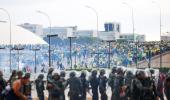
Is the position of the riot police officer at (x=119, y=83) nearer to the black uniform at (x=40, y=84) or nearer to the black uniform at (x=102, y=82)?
the black uniform at (x=102, y=82)

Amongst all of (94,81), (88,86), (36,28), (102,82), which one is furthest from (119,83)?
(36,28)

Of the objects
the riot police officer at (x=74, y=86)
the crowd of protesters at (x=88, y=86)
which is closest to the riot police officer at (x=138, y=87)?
the crowd of protesters at (x=88, y=86)

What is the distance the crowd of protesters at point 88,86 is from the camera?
17.3 metres

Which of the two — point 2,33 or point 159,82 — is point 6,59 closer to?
point 2,33

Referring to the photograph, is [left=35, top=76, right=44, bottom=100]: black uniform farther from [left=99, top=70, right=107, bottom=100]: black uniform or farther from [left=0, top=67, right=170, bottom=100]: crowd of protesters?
[left=99, top=70, right=107, bottom=100]: black uniform

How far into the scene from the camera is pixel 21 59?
76250mm

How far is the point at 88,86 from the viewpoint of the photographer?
24.9m

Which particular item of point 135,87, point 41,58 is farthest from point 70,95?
point 41,58

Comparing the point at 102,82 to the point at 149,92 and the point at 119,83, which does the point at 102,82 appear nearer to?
the point at 119,83

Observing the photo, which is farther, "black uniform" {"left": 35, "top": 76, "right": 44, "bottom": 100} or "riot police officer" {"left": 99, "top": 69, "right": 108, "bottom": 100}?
"riot police officer" {"left": 99, "top": 69, "right": 108, "bottom": 100}

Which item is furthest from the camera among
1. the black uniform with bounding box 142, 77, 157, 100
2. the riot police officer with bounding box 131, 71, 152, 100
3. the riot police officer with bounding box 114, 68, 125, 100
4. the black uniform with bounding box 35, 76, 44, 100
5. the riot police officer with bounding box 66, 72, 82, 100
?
the black uniform with bounding box 35, 76, 44, 100

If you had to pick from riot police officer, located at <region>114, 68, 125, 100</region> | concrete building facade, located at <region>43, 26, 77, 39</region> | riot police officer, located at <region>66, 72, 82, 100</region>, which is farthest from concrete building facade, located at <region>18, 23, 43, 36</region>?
riot police officer, located at <region>114, 68, 125, 100</region>

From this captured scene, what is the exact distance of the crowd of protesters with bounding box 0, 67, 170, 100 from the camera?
17281 mm

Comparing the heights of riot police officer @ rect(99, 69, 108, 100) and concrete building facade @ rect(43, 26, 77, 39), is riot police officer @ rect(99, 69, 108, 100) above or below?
below
